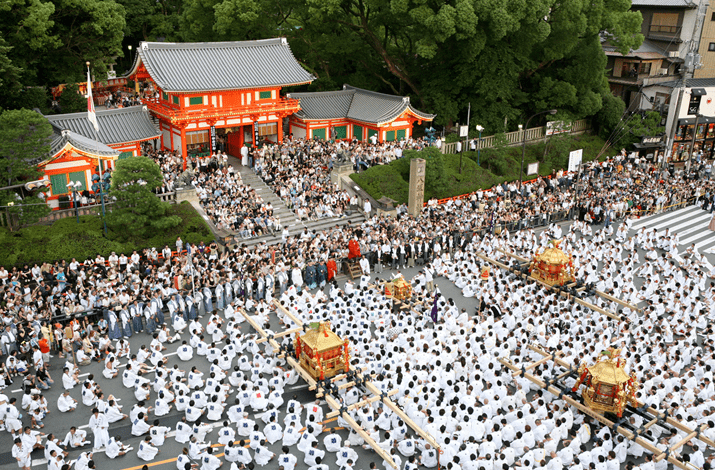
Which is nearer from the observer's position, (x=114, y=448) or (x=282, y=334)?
(x=114, y=448)

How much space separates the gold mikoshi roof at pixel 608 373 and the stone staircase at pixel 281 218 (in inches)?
625

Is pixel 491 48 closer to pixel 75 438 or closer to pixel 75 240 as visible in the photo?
pixel 75 240

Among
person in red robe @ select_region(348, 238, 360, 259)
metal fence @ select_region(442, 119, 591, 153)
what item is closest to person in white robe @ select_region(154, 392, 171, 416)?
person in red robe @ select_region(348, 238, 360, 259)

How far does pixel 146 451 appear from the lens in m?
16.0

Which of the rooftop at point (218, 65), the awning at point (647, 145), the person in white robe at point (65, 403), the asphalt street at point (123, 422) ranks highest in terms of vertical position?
the rooftop at point (218, 65)

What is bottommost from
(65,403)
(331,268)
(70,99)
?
(65,403)

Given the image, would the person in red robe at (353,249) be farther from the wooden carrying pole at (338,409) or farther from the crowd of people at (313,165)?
the wooden carrying pole at (338,409)

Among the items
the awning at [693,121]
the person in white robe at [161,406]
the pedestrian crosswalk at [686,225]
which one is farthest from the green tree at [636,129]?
the person in white robe at [161,406]

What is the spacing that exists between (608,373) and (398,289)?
8.72 meters

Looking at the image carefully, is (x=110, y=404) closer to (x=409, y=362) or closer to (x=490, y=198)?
(x=409, y=362)

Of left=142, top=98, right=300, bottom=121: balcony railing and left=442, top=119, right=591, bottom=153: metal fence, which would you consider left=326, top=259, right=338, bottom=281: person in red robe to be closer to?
left=142, top=98, right=300, bottom=121: balcony railing

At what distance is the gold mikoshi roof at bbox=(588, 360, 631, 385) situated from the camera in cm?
1633

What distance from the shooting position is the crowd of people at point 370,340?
1614 cm

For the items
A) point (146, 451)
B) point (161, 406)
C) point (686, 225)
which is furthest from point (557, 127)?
point (146, 451)
